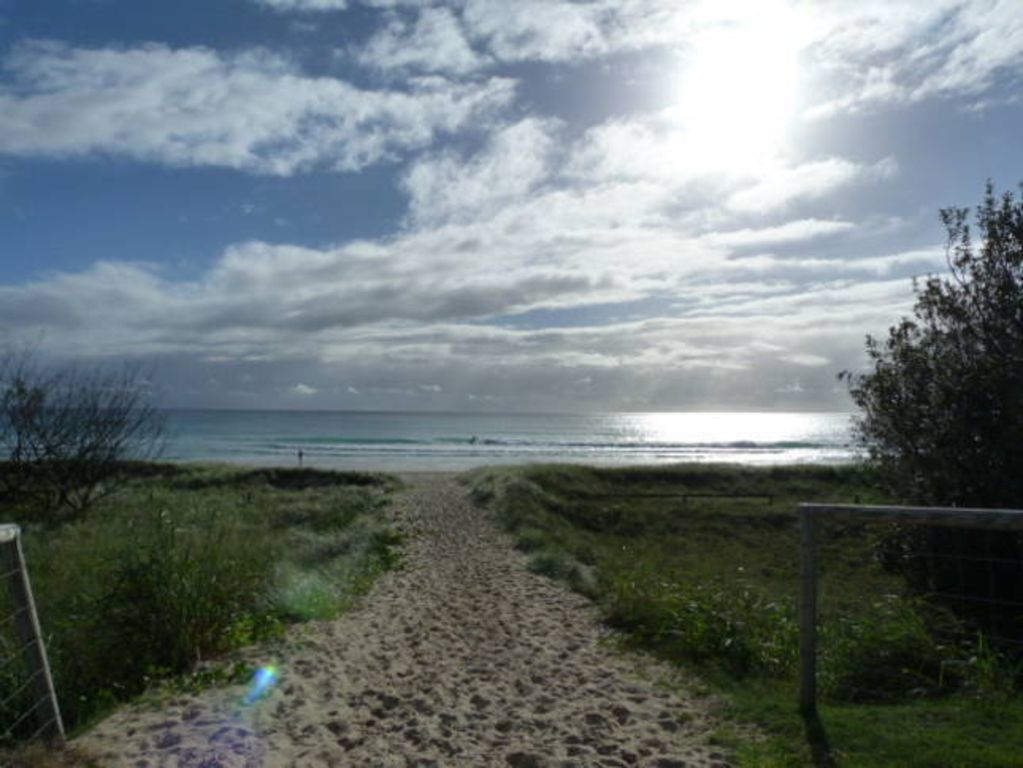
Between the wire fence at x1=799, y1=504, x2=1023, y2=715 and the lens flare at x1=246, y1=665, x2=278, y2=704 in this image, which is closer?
the wire fence at x1=799, y1=504, x2=1023, y2=715

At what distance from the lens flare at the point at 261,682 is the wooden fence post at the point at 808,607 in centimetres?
415

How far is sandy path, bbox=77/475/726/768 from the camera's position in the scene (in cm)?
471

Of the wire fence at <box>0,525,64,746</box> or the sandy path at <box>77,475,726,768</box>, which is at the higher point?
the wire fence at <box>0,525,64,746</box>

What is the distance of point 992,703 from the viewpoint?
5062 mm

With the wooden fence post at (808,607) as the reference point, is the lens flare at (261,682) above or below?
below

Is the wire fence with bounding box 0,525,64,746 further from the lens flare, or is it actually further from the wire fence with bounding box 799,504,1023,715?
the wire fence with bounding box 799,504,1023,715

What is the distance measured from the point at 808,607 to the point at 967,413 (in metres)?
6.11

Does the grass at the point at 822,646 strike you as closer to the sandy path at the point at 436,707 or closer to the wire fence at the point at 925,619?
the wire fence at the point at 925,619

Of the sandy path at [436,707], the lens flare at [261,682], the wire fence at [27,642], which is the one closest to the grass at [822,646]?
the sandy path at [436,707]

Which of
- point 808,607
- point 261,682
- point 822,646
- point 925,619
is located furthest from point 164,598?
point 925,619

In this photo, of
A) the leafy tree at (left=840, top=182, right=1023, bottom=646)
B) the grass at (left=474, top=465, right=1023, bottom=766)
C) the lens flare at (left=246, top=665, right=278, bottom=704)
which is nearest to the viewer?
the grass at (left=474, top=465, right=1023, bottom=766)

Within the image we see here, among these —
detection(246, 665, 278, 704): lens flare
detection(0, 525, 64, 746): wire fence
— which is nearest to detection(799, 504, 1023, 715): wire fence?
detection(246, 665, 278, 704): lens flare

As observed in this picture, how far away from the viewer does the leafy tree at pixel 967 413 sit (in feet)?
30.4

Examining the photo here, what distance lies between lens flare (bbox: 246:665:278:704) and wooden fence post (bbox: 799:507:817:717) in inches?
163
